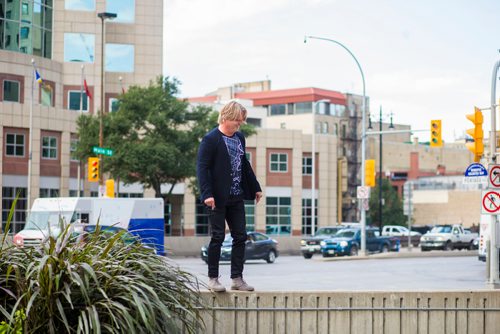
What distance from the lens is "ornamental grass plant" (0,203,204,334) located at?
26.7 ft

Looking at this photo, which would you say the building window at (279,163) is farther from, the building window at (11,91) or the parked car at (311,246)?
the parked car at (311,246)

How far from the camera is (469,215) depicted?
4478 inches

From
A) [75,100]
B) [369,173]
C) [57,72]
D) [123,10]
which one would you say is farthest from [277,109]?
[369,173]

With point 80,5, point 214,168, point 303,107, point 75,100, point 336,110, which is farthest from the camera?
point 303,107

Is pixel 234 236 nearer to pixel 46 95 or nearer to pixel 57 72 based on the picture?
pixel 46 95

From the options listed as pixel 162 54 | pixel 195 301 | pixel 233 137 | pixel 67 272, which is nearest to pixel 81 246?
pixel 67 272

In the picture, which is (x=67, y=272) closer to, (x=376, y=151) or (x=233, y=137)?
(x=233, y=137)

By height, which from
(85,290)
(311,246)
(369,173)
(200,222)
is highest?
(369,173)

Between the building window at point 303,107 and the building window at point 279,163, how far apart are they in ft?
111

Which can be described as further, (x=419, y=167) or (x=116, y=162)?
(x=419, y=167)

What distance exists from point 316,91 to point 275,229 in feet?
122

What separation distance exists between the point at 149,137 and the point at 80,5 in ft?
69.1

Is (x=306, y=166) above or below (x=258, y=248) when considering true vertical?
above

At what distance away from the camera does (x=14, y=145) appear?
206 feet
